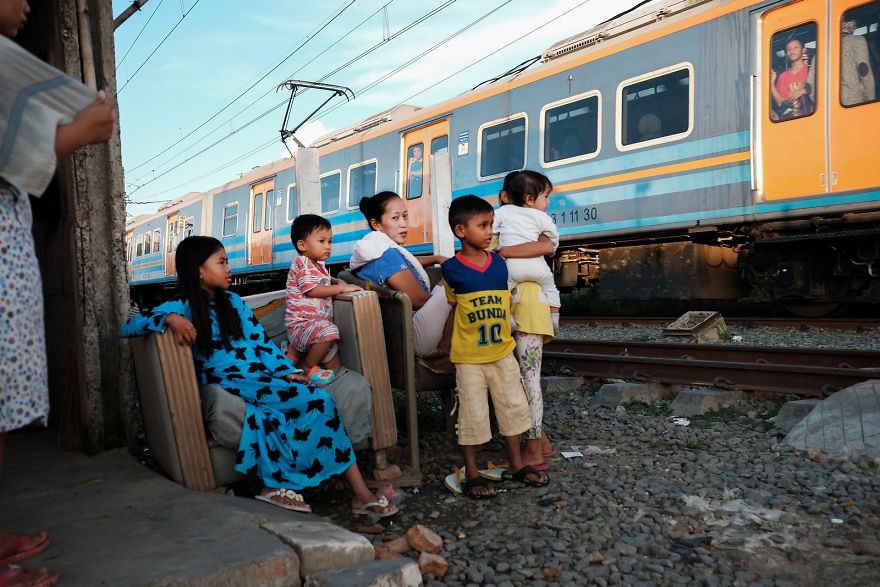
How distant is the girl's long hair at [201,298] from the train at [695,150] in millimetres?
2843

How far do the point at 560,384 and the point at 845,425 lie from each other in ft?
6.90

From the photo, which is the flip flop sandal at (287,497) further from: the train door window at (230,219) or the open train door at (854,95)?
the train door window at (230,219)

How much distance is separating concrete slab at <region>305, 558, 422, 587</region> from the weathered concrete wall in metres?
1.68

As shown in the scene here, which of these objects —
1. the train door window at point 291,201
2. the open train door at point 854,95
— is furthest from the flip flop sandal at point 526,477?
the train door window at point 291,201

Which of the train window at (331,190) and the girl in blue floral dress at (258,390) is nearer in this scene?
the girl in blue floral dress at (258,390)

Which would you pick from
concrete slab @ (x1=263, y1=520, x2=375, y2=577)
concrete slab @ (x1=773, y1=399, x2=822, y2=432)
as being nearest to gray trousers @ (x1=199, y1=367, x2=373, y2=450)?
concrete slab @ (x1=263, y1=520, x2=375, y2=577)

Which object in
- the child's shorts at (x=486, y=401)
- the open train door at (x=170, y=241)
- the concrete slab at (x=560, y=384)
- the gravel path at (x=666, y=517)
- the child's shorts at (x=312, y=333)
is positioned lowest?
the gravel path at (x=666, y=517)

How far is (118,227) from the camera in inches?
125

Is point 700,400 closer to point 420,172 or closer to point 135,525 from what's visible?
point 135,525

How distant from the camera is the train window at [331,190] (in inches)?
525

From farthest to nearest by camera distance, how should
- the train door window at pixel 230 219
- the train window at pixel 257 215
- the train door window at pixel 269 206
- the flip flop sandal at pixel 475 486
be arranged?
the train door window at pixel 230 219
the train window at pixel 257 215
the train door window at pixel 269 206
the flip flop sandal at pixel 475 486

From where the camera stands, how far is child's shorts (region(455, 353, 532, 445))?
3.13 metres

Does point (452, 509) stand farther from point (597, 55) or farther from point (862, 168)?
point (597, 55)

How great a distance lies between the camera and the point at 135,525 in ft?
7.38
